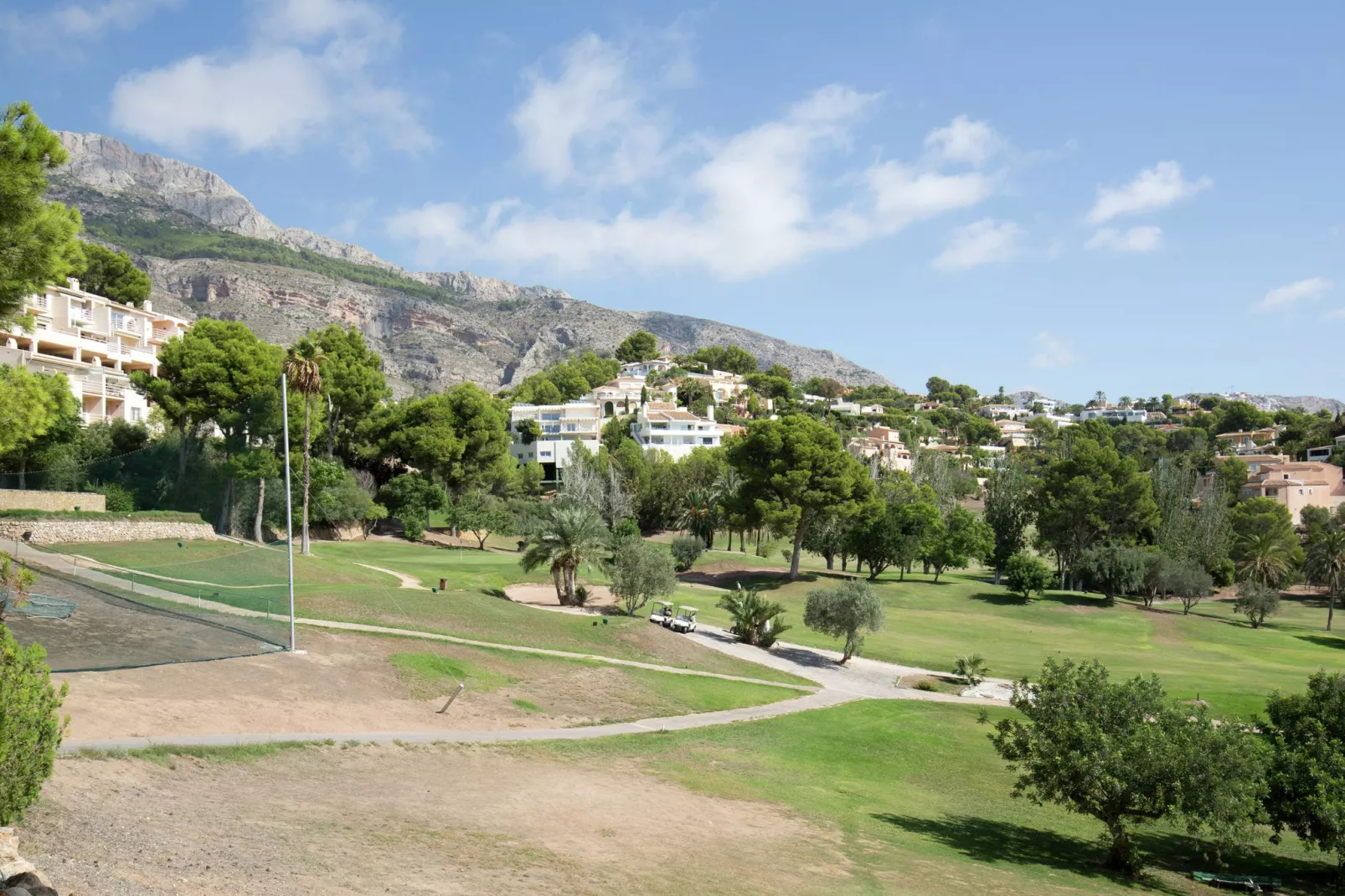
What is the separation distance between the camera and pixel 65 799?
1298 cm

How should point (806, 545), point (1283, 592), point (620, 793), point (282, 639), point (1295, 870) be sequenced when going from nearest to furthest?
point (620, 793) < point (1295, 870) < point (282, 639) < point (806, 545) < point (1283, 592)

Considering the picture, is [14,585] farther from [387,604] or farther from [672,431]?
[672,431]

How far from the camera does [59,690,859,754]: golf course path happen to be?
Answer: 17266 millimetres

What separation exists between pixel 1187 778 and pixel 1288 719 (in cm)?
715

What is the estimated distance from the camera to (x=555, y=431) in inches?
5241

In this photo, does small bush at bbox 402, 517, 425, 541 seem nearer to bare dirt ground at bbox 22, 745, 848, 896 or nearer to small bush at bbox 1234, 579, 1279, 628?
bare dirt ground at bbox 22, 745, 848, 896

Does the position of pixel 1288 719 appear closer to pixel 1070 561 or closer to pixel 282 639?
pixel 282 639

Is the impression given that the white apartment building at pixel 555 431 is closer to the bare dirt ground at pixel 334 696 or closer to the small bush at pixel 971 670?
the small bush at pixel 971 670

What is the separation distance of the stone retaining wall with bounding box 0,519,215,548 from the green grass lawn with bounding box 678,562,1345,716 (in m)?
28.4

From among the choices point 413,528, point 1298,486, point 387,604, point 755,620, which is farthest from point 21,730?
point 1298,486

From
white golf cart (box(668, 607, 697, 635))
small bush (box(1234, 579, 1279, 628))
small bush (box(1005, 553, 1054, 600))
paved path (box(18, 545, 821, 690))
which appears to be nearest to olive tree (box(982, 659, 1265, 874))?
paved path (box(18, 545, 821, 690))

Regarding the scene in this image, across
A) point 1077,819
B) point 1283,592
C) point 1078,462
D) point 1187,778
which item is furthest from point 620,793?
point 1283,592

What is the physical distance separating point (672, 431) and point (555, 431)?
17.7 metres

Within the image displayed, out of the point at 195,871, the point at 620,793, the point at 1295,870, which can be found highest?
the point at 195,871
